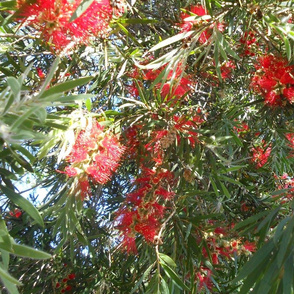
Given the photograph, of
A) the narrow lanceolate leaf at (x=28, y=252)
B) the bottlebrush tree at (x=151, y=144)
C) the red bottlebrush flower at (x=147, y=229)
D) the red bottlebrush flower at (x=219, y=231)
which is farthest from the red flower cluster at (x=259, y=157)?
the narrow lanceolate leaf at (x=28, y=252)

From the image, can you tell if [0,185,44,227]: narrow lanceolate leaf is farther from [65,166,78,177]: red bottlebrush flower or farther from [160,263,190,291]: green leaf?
[160,263,190,291]: green leaf

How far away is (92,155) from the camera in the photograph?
1487 mm

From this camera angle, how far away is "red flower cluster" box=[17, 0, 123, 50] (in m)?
1.28

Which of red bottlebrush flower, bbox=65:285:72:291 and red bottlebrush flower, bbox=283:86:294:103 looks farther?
red bottlebrush flower, bbox=65:285:72:291

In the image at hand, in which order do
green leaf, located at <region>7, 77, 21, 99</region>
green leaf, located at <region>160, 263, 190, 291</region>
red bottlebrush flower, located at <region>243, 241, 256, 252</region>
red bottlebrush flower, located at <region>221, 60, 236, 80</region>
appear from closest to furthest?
green leaf, located at <region>7, 77, 21, 99</region> → green leaf, located at <region>160, 263, 190, 291</region> → red bottlebrush flower, located at <region>243, 241, 256, 252</region> → red bottlebrush flower, located at <region>221, 60, 236, 80</region>

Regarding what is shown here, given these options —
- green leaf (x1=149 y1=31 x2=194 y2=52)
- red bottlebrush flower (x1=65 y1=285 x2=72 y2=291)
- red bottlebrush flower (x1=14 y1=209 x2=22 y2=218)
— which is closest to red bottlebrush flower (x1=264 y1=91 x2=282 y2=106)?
green leaf (x1=149 y1=31 x2=194 y2=52)

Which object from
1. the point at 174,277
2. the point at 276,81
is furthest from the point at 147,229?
the point at 276,81

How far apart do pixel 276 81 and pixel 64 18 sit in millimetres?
968

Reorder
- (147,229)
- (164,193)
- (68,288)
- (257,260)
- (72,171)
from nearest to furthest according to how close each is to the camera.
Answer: (257,260), (72,171), (147,229), (164,193), (68,288)

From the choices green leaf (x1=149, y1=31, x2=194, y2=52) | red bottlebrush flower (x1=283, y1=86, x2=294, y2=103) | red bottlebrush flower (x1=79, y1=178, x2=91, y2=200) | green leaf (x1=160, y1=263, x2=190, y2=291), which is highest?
green leaf (x1=149, y1=31, x2=194, y2=52)

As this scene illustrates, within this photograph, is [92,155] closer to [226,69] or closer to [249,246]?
[249,246]

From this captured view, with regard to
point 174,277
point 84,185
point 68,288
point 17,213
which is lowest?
point 68,288

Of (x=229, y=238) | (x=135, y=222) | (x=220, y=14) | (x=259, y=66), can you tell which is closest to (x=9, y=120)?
(x=135, y=222)

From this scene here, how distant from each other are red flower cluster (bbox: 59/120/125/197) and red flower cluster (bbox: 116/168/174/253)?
0.26 meters
